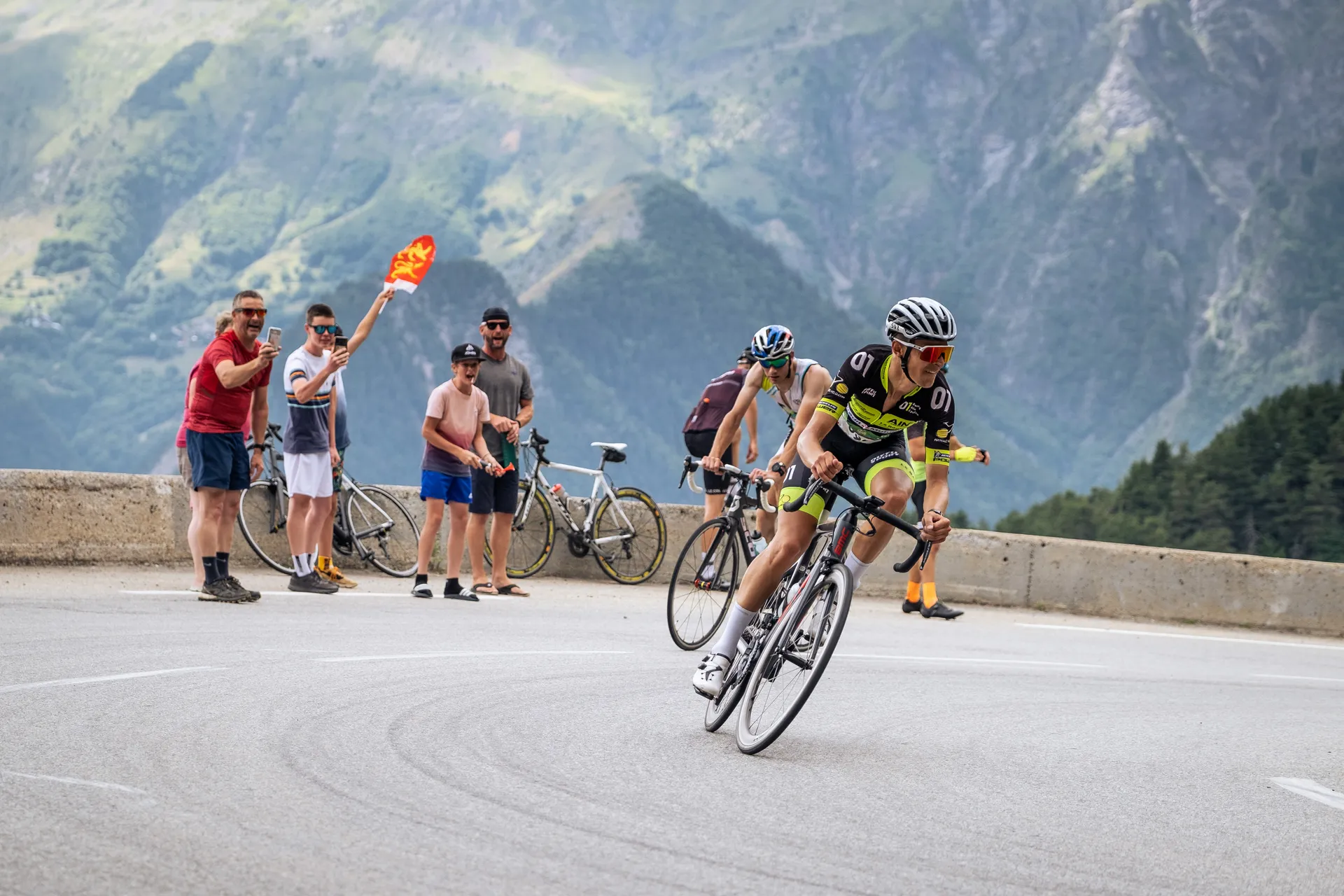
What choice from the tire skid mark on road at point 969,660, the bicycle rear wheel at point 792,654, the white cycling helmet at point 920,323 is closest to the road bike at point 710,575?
the tire skid mark on road at point 969,660

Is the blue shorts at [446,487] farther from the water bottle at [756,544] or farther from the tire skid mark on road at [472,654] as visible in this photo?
the tire skid mark on road at [472,654]

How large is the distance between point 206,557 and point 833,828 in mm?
6808

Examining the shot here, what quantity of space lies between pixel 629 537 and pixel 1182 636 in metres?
5.03

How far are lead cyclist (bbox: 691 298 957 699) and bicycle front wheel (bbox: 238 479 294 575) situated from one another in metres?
7.47

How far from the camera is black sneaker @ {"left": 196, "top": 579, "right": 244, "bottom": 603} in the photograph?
1113cm

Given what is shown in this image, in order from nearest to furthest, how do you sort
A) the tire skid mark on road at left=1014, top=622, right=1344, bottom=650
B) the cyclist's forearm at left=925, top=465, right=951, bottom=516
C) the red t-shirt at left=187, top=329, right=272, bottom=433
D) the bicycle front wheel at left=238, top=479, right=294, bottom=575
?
1. the cyclist's forearm at left=925, top=465, right=951, bottom=516
2. the red t-shirt at left=187, top=329, right=272, bottom=433
3. the bicycle front wheel at left=238, top=479, right=294, bottom=575
4. the tire skid mark on road at left=1014, top=622, right=1344, bottom=650

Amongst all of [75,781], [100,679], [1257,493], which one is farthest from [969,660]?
[1257,493]


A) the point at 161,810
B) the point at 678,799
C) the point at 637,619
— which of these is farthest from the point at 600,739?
the point at 637,619

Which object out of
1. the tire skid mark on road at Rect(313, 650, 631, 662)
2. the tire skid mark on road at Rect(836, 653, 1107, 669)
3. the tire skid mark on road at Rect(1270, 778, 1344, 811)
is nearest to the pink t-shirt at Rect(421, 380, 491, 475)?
the tire skid mark on road at Rect(313, 650, 631, 662)

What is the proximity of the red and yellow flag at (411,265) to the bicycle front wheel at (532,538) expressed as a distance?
9.80 ft

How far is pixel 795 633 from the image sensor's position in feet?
22.1

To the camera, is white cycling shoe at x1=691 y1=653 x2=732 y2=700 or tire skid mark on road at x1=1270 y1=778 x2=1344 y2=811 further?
white cycling shoe at x1=691 y1=653 x2=732 y2=700

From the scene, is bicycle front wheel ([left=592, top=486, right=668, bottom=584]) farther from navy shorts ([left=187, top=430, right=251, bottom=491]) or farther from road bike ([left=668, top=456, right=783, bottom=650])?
navy shorts ([left=187, top=430, right=251, bottom=491])

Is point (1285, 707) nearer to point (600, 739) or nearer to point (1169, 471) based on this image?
point (600, 739)
